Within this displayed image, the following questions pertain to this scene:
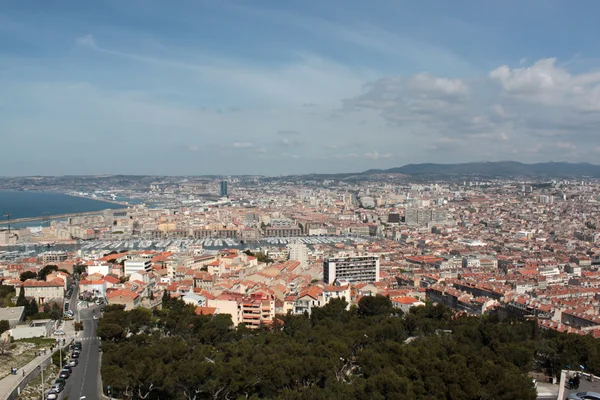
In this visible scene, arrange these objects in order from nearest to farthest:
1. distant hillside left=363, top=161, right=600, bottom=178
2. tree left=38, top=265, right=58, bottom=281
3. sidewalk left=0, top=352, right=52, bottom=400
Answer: sidewalk left=0, top=352, right=52, bottom=400 → tree left=38, top=265, right=58, bottom=281 → distant hillside left=363, top=161, right=600, bottom=178

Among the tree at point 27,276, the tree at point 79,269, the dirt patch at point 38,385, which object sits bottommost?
the tree at point 79,269

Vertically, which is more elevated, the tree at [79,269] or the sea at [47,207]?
the tree at [79,269]

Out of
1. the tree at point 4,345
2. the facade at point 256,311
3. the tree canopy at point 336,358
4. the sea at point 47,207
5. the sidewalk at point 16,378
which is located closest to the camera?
the tree canopy at point 336,358

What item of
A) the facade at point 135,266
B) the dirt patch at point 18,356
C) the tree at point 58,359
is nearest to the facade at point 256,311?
the tree at point 58,359

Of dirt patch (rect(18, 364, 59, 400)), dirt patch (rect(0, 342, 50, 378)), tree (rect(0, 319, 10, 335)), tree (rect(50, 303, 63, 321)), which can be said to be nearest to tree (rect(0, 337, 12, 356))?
dirt patch (rect(0, 342, 50, 378))

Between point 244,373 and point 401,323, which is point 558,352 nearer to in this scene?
point 401,323

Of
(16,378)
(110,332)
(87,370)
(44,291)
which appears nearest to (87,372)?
(87,370)

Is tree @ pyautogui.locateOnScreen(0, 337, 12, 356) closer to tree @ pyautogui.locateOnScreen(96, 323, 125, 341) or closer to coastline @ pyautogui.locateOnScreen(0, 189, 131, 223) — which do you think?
tree @ pyautogui.locateOnScreen(96, 323, 125, 341)

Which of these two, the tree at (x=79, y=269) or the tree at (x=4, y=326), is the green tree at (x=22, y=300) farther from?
the tree at (x=79, y=269)
